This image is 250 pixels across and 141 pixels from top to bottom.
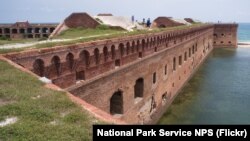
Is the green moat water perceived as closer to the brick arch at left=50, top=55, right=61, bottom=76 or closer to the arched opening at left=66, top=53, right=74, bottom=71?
the arched opening at left=66, top=53, right=74, bottom=71

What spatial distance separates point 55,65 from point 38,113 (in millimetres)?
4502

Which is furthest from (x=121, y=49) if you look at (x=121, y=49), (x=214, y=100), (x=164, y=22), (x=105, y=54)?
(x=164, y=22)

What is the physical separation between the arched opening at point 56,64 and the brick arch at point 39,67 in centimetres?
44

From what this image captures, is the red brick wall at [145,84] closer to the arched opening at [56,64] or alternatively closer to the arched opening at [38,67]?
the arched opening at [56,64]

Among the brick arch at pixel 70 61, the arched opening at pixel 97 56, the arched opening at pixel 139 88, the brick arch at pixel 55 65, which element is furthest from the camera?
the arched opening at pixel 139 88

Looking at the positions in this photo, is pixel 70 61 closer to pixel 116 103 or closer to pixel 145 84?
pixel 116 103

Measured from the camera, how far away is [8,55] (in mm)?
8180

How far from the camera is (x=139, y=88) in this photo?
15.2 meters

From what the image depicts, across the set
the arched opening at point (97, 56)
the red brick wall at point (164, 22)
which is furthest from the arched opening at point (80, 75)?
the red brick wall at point (164, 22)

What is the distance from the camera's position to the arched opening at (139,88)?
49.4 feet

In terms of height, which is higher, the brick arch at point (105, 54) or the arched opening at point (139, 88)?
the brick arch at point (105, 54)

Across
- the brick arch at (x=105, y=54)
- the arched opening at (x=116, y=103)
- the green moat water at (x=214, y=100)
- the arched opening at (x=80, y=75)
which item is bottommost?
the green moat water at (x=214, y=100)

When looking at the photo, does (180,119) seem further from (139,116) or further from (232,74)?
(232,74)

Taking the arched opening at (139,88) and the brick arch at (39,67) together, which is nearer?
the brick arch at (39,67)
